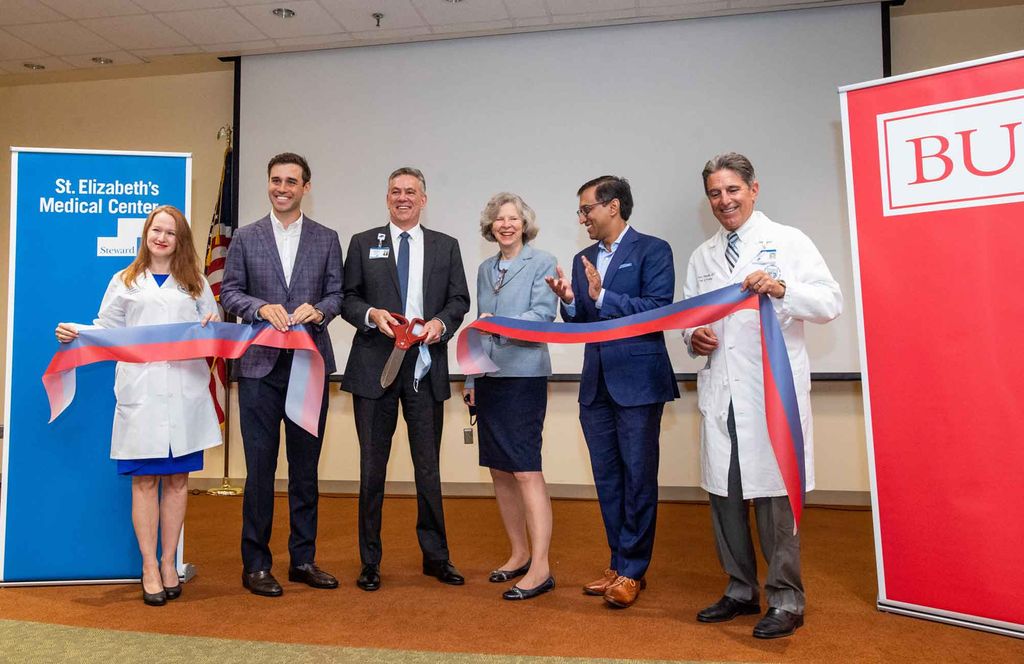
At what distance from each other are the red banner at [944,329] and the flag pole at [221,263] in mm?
4267

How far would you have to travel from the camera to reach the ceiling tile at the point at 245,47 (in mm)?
5508

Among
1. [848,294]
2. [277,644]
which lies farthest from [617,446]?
[848,294]

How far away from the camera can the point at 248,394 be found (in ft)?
9.98

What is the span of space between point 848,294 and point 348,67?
4030 mm

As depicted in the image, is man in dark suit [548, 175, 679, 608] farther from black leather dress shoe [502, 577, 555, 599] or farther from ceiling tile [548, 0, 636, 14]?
ceiling tile [548, 0, 636, 14]

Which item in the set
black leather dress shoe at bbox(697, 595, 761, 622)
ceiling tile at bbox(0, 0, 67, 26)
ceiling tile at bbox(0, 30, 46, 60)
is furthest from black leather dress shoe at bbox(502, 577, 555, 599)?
ceiling tile at bbox(0, 30, 46, 60)

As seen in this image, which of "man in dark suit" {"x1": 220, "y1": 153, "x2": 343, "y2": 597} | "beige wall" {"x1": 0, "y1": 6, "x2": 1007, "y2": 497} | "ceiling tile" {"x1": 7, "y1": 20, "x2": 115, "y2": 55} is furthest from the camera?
"ceiling tile" {"x1": 7, "y1": 20, "x2": 115, "y2": 55}

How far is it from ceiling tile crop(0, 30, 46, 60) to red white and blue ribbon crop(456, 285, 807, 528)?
487cm

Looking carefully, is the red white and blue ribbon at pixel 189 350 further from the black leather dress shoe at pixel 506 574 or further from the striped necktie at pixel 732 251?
the striped necktie at pixel 732 251

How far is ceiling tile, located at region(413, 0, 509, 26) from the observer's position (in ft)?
16.1

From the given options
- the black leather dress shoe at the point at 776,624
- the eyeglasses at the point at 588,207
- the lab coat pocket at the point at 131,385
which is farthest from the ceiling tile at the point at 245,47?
the black leather dress shoe at the point at 776,624

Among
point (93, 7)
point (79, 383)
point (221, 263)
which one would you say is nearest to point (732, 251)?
point (79, 383)

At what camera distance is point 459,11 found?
5.01 metres

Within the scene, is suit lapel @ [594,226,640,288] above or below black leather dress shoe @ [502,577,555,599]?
above
